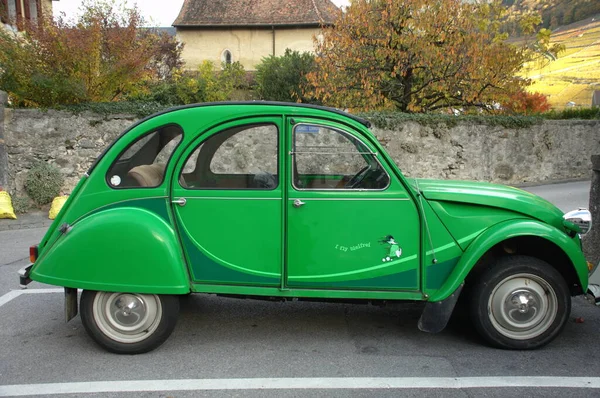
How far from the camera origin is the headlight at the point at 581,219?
4.25m

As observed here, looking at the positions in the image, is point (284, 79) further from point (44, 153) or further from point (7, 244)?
point (7, 244)

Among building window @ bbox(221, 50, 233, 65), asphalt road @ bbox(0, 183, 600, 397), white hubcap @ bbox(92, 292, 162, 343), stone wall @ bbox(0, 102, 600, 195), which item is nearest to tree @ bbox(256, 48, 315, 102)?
building window @ bbox(221, 50, 233, 65)

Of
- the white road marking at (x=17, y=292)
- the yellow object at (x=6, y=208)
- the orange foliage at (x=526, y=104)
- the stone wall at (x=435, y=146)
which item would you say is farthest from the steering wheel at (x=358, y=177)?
the orange foliage at (x=526, y=104)

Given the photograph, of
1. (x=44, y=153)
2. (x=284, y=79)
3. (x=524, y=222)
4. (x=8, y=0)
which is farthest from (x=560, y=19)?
(x=524, y=222)

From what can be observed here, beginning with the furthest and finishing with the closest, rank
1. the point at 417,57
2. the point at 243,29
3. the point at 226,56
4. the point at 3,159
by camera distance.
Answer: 1. the point at 226,56
2. the point at 243,29
3. the point at 417,57
4. the point at 3,159

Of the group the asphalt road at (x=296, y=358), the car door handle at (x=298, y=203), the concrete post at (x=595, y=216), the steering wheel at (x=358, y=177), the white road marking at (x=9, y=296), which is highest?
the steering wheel at (x=358, y=177)

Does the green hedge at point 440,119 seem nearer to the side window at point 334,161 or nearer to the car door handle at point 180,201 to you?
the side window at point 334,161

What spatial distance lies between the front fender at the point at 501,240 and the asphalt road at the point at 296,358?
1.96ft

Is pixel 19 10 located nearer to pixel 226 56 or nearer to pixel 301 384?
pixel 226 56

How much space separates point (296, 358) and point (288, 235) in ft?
3.16

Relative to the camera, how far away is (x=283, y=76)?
27.2 meters

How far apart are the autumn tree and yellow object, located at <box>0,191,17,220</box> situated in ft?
8.34

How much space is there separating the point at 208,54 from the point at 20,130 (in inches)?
1127

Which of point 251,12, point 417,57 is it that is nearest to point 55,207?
point 417,57
